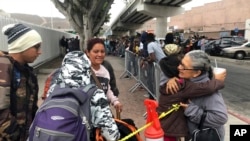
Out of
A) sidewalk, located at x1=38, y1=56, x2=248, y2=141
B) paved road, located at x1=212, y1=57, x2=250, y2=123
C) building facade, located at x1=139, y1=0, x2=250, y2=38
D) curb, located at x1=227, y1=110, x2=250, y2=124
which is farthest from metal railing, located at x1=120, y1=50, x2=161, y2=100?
building facade, located at x1=139, y1=0, x2=250, y2=38

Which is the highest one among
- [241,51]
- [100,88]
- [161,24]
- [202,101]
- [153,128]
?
[161,24]

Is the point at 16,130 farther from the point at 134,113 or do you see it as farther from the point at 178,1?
the point at 178,1

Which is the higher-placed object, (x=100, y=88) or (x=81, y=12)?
(x=81, y=12)

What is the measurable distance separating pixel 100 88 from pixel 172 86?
665 millimetres

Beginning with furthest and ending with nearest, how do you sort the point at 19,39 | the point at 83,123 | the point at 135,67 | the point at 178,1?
the point at 178,1, the point at 135,67, the point at 19,39, the point at 83,123

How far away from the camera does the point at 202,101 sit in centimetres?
265

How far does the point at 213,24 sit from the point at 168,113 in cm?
6613

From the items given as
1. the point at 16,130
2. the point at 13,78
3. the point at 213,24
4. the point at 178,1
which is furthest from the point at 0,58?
the point at 213,24

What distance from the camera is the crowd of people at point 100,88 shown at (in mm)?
2094

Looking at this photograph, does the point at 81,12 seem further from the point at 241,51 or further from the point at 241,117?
the point at 241,117

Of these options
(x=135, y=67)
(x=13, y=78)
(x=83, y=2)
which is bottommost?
(x=135, y=67)

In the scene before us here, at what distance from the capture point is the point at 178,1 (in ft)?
106

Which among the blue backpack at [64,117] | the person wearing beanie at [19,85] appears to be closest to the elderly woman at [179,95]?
the blue backpack at [64,117]

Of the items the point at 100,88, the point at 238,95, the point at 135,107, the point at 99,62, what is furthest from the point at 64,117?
the point at 238,95
